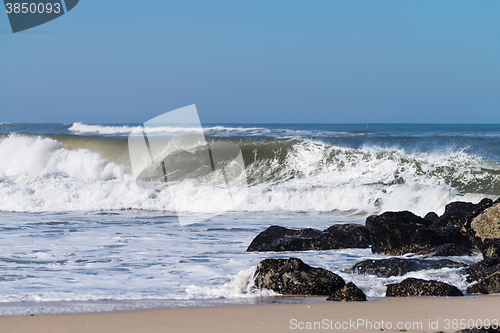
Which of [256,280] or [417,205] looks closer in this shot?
[256,280]

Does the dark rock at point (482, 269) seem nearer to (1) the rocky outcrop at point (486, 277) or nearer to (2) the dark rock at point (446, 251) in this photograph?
(1) the rocky outcrop at point (486, 277)

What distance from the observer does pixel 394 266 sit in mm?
5129

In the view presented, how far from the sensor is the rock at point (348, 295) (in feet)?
13.6

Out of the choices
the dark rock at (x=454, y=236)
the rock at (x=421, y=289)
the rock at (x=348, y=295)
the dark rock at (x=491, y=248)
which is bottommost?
the dark rock at (x=454, y=236)

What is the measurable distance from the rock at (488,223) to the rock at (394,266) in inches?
47.2

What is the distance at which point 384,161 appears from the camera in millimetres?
15203

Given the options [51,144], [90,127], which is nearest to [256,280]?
[51,144]

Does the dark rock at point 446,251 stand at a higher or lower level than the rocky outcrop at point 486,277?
lower

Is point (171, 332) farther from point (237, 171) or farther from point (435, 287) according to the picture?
point (237, 171)

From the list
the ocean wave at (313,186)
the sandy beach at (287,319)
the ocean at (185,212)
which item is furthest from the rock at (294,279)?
the ocean wave at (313,186)

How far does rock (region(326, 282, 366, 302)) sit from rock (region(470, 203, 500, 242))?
300 centimetres

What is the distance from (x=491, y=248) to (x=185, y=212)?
7.71 m

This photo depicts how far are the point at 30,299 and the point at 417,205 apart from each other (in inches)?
375

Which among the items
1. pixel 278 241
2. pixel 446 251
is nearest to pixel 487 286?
pixel 446 251
